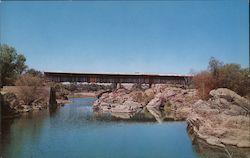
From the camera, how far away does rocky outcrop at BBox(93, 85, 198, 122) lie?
68.6 feet

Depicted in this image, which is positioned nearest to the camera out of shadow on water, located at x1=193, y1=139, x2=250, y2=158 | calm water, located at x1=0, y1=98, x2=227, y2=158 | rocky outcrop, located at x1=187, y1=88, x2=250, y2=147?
calm water, located at x1=0, y1=98, x2=227, y2=158

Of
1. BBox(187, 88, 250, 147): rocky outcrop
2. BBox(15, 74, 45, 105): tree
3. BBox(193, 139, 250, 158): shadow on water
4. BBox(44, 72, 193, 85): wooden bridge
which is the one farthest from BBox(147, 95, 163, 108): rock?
BBox(193, 139, 250, 158): shadow on water

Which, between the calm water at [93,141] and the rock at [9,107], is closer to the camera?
the calm water at [93,141]

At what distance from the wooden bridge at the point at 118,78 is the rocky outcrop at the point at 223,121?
12197 millimetres

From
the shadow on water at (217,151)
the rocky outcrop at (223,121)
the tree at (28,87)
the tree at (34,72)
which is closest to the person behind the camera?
the shadow on water at (217,151)

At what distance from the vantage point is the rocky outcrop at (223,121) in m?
8.92

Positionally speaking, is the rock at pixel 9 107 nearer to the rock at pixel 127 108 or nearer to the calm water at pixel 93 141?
the calm water at pixel 93 141

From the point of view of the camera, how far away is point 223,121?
9.36m

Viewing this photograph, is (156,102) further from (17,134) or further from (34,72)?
(17,134)

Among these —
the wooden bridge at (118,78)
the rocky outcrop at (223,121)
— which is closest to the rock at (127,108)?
the wooden bridge at (118,78)

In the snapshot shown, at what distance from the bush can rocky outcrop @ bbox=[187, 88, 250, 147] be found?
3.87 m

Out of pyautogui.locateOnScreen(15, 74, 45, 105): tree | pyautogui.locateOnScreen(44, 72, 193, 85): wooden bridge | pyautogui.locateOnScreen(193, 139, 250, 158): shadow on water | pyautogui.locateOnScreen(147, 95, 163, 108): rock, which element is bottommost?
pyautogui.locateOnScreen(193, 139, 250, 158): shadow on water

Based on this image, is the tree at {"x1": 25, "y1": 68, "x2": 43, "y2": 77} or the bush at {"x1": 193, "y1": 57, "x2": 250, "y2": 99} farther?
the tree at {"x1": 25, "y1": 68, "x2": 43, "y2": 77}

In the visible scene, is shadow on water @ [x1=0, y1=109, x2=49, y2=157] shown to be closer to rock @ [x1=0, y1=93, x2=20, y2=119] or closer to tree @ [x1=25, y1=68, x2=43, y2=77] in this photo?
rock @ [x1=0, y1=93, x2=20, y2=119]
